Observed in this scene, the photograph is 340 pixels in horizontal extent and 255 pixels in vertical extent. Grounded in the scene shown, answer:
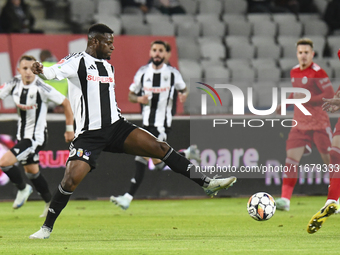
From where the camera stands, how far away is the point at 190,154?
992cm

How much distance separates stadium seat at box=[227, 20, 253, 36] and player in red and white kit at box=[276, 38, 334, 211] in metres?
6.88

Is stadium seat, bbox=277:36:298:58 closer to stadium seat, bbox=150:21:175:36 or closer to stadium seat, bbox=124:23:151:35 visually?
stadium seat, bbox=150:21:175:36

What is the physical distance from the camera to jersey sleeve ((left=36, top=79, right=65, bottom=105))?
25.9 feet

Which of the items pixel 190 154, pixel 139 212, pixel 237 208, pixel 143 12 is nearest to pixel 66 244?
pixel 139 212

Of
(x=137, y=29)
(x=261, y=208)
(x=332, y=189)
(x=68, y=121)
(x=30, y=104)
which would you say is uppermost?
(x=137, y=29)

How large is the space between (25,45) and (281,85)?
5.11 meters

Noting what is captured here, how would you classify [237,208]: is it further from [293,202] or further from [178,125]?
[178,125]

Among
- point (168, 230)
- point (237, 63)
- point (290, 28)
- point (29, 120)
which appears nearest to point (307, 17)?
point (290, 28)

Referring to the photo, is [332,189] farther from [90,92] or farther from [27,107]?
[27,107]

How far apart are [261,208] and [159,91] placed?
3.44 m

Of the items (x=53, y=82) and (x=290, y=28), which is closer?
(x=53, y=82)

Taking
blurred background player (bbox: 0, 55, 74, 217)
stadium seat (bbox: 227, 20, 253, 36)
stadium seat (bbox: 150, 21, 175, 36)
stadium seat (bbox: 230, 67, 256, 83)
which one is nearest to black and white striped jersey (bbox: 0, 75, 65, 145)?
blurred background player (bbox: 0, 55, 74, 217)

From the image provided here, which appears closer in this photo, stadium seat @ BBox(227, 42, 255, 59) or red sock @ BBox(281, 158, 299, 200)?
red sock @ BBox(281, 158, 299, 200)

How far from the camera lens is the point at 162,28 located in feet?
45.8
